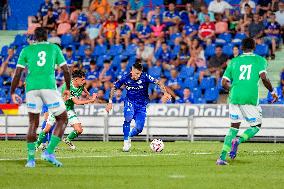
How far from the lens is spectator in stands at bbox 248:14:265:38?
3050cm

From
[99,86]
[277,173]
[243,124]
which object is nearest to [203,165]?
[277,173]

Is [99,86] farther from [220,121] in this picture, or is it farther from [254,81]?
[254,81]

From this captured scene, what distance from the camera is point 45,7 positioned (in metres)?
35.7

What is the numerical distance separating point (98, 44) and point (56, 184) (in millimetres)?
20490

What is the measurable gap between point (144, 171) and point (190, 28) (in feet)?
56.3

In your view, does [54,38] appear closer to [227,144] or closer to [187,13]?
[187,13]

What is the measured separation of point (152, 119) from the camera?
27469 mm

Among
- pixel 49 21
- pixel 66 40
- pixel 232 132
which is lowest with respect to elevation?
pixel 232 132

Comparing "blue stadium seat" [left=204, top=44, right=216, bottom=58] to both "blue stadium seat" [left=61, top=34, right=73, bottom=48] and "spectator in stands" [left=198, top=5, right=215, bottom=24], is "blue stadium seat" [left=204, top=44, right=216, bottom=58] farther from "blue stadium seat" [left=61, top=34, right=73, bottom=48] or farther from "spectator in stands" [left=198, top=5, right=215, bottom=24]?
"blue stadium seat" [left=61, top=34, right=73, bottom=48]

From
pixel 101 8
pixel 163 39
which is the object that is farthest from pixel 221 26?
pixel 101 8

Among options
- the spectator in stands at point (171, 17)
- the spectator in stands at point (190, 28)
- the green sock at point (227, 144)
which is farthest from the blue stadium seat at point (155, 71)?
the green sock at point (227, 144)

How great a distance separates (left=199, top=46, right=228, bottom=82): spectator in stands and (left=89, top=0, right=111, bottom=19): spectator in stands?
6.12m

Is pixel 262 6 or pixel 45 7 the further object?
pixel 45 7

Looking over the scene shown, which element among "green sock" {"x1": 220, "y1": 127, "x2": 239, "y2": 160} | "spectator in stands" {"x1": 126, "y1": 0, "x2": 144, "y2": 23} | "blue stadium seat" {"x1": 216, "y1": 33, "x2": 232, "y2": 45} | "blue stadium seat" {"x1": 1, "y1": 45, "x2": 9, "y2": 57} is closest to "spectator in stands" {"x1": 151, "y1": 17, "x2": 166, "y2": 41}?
"spectator in stands" {"x1": 126, "y1": 0, "x2": 144, "y2": 23}
